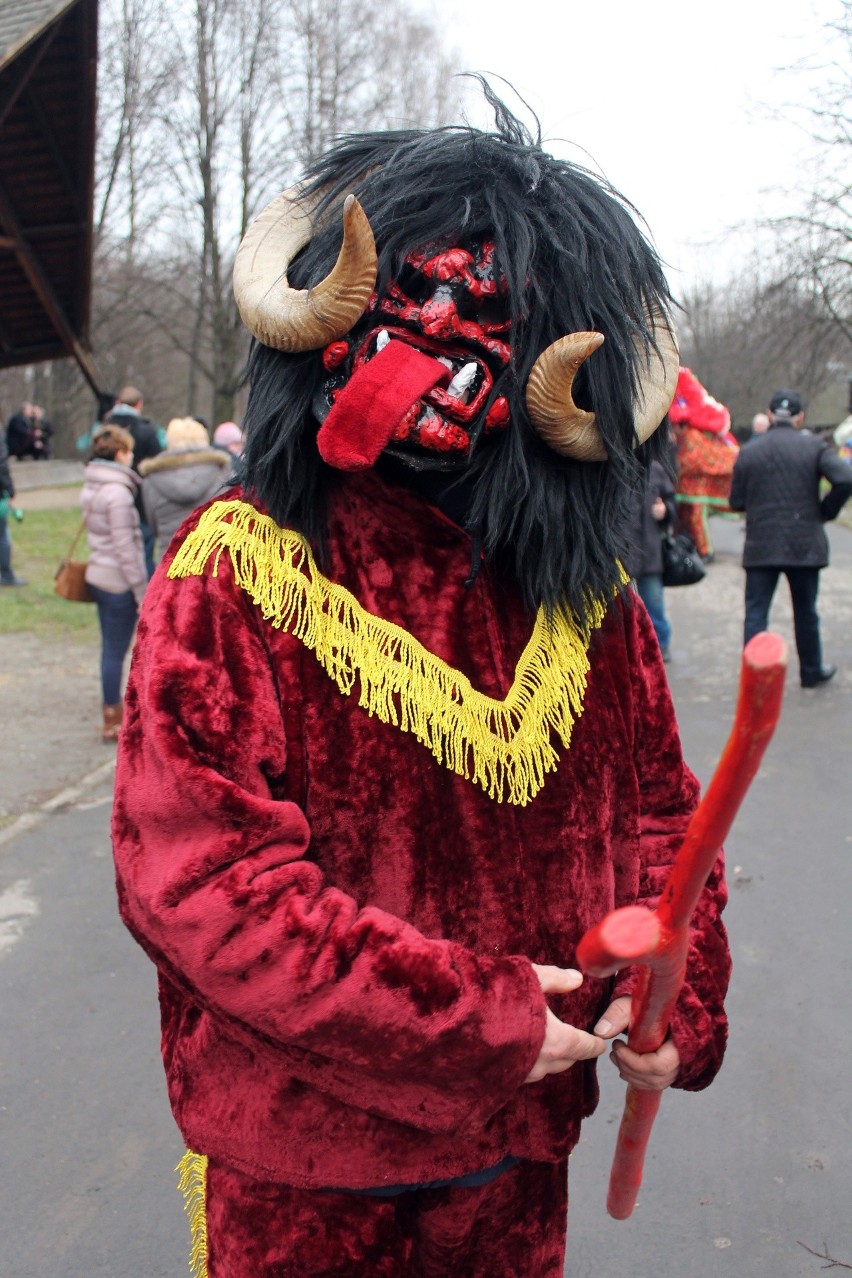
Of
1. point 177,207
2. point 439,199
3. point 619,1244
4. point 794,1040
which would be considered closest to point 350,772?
point 439,199

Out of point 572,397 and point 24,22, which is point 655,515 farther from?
point 572,397

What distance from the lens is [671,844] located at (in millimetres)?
1682

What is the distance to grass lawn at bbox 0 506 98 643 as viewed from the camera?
30.0 feet

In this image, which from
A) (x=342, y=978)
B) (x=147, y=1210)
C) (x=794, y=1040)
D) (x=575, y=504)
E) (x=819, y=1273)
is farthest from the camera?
(x=794, y=1040)

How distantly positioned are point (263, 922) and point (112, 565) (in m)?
5.38

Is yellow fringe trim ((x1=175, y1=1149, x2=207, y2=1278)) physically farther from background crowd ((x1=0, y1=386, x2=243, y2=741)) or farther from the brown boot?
the brown boot

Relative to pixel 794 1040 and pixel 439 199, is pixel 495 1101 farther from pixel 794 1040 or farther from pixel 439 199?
pixel 794 1040

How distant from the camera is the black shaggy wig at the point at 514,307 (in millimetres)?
1374

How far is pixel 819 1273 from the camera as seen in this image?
250 centimetres

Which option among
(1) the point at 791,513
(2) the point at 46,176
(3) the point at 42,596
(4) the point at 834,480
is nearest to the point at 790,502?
(1) the point at 791,513

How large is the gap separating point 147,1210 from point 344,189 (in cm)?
241

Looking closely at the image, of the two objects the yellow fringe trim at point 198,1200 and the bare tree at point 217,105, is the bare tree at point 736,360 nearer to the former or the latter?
the bare tree at point 217,105

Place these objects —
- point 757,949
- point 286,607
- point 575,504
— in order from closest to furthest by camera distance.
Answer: point 286,607
point 575,504
point 757,949

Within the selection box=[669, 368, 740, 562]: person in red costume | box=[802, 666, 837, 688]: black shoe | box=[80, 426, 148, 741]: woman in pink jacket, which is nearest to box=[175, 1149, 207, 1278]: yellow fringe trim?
box=[80, 426, 148, 741]: woman in pink jacket
